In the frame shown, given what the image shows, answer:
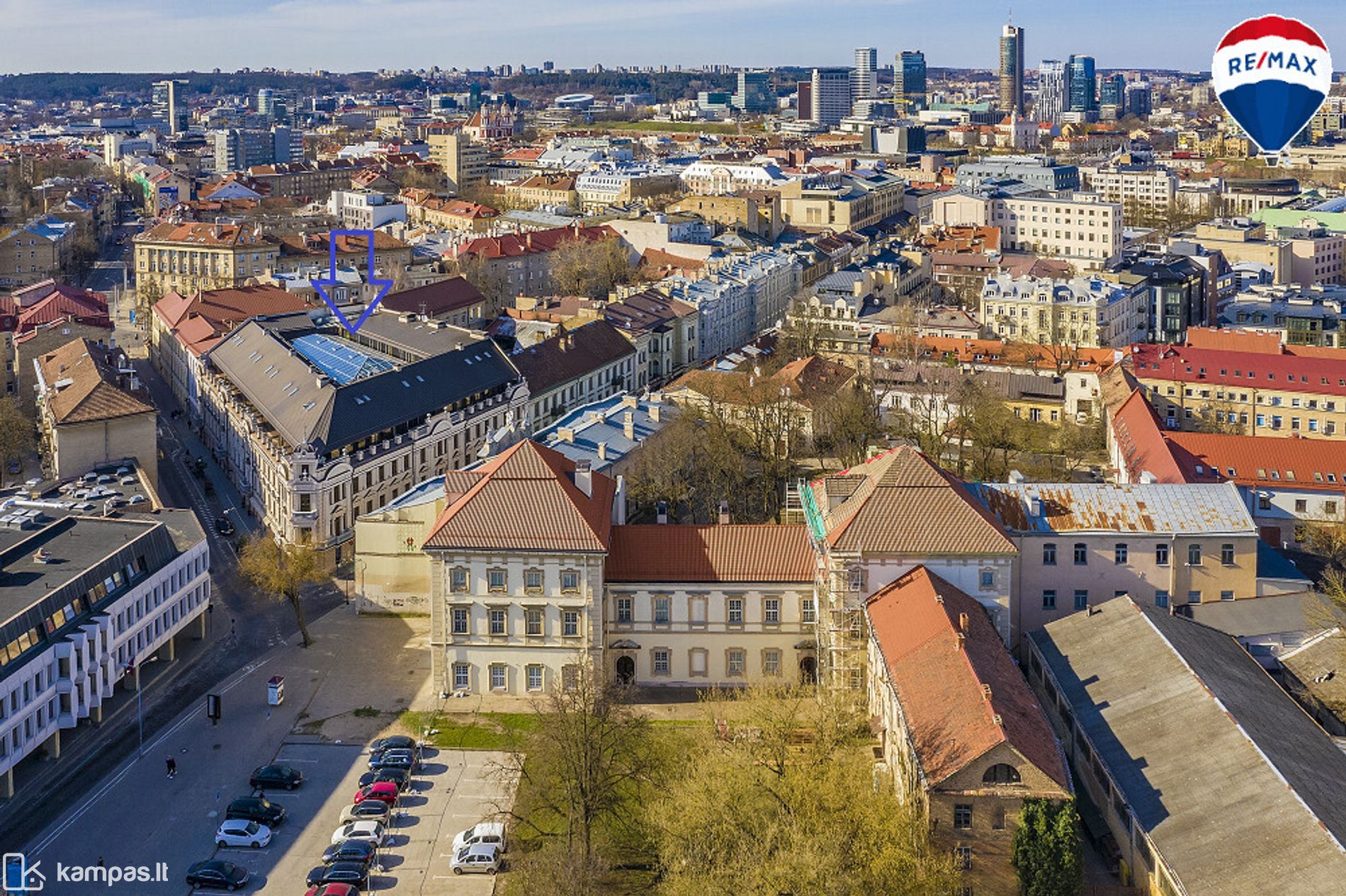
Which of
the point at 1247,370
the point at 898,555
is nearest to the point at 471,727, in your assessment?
the point at 898,555

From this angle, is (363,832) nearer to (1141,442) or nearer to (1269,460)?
(1141,442)

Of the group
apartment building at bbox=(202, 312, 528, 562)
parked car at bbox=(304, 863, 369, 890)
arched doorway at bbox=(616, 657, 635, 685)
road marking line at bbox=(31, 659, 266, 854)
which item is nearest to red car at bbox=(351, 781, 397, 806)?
parked car at bbox=(304, 863, 369, 890)

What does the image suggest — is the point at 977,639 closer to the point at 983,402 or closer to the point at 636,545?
the point at 636,545

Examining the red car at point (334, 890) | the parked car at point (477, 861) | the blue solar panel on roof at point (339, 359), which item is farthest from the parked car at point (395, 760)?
the blue solar panel on roof at point (339, 359)

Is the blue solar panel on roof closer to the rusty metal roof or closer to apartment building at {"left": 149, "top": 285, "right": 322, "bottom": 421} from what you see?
apartment building at {"left": 149, "top": 285, "right": 322, "bottom": 421}

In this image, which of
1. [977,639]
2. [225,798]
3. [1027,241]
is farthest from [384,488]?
[1027,241]

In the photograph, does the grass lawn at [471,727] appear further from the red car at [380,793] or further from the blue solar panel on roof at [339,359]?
the blue solar panel on roof at [339,359]
